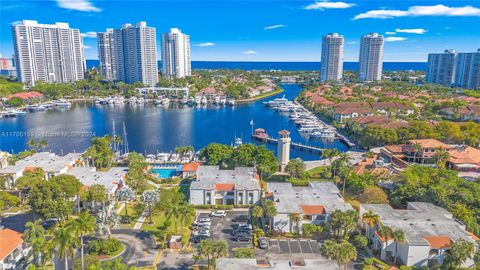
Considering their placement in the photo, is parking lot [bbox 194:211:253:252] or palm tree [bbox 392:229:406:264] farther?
parking lot [bbox 194:211:253:252]

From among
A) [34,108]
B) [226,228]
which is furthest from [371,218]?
[34,108]

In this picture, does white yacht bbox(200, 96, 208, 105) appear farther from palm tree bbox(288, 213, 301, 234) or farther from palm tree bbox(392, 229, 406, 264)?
palm tree bbox(392, 229, 406, 264)

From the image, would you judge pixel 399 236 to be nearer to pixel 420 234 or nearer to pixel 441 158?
pixel 420 234

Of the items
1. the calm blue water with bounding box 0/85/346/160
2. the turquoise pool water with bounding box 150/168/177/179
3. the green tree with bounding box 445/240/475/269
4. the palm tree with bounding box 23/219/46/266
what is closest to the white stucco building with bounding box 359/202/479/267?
the green tree with bounding box 445/240/475/269

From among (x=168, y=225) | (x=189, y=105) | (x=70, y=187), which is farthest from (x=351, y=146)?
(x=189, y=105)

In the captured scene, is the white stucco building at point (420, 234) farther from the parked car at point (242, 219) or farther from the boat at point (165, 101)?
the boat at point (165, 101)

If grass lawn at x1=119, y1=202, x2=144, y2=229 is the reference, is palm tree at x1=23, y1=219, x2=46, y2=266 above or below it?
above
